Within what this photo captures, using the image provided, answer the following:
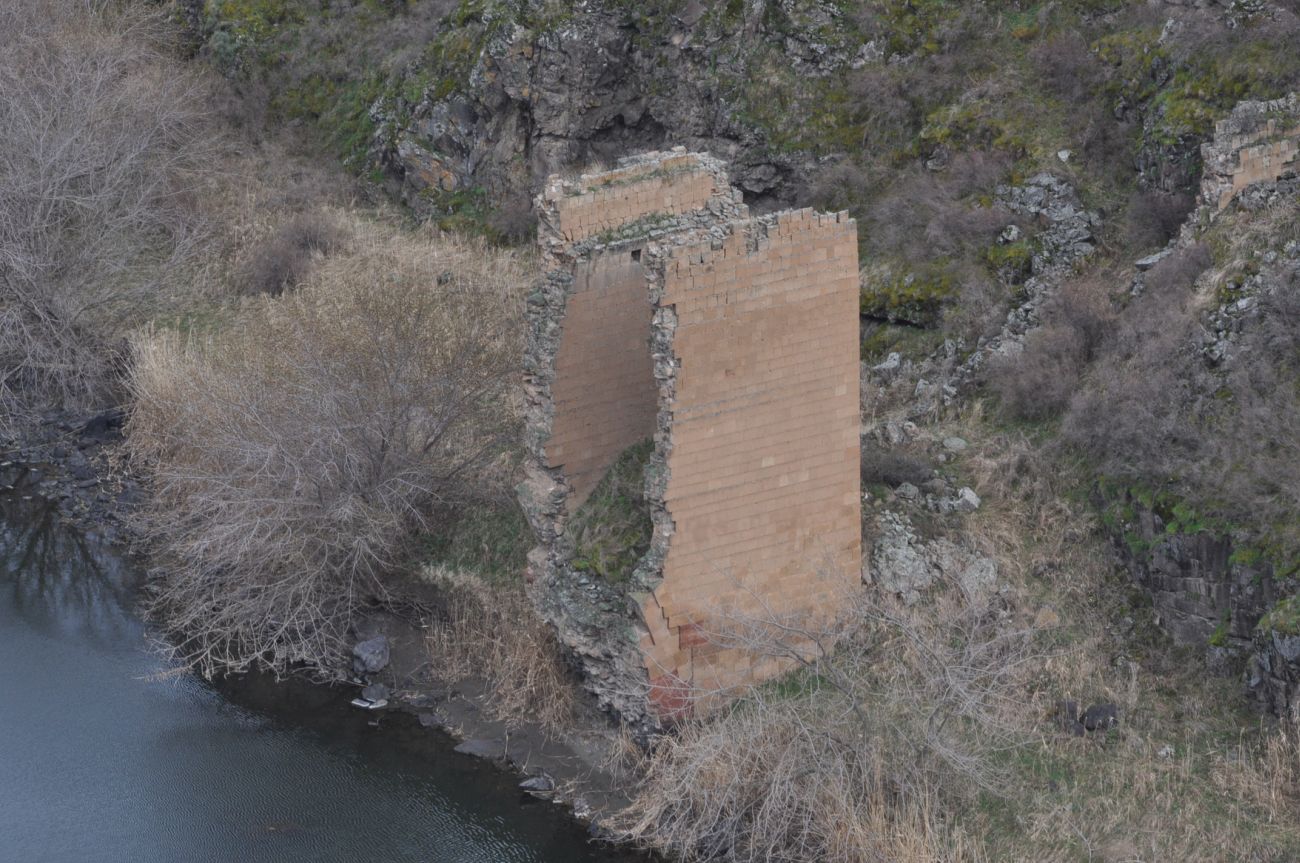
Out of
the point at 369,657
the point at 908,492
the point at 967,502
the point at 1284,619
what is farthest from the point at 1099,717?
the point at 369,657

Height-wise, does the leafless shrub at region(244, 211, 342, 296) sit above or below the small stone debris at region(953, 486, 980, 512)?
above

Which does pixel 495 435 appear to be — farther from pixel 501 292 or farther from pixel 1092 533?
pixel 1092 533

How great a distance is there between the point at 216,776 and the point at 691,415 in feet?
20.2

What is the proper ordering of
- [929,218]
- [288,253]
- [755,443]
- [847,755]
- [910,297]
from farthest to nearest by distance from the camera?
[288,253]
[929,218]
[910,297]
[755,443]
[847,755]

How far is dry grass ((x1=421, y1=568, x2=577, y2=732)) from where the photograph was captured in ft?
54.3

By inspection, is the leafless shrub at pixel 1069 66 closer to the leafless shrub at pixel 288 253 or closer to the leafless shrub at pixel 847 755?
the leafless shrub at pixel 847 755

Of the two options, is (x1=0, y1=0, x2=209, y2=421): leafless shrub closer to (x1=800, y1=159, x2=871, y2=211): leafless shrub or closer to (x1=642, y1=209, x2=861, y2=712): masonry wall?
(x1=800, y1=159, x2=871, y2=211): leafless shrub

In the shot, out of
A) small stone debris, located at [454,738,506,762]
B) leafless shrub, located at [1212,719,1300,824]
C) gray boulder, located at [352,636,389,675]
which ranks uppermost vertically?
gray boulder, located at [352,636,389,675]

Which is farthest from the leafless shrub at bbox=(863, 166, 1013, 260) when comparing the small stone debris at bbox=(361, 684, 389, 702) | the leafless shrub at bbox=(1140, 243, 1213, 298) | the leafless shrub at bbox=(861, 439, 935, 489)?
the small stone debris at bbox=(361, 684, 389, 702)

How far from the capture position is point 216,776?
16.4m

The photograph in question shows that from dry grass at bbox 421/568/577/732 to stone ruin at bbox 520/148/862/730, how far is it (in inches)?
31.9

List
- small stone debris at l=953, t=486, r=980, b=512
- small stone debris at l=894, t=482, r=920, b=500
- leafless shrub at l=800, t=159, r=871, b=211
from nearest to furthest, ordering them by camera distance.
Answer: small stone debris at l=953, t=486, r=980, b=512 < small stone debris at l=894, t=482, r=920, b=500 < leafless shrub at l=800, t=159, r=871, b=211

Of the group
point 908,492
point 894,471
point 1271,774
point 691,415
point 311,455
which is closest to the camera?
point 1271,774

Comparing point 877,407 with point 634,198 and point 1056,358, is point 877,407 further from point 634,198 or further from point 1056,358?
point 634,198
